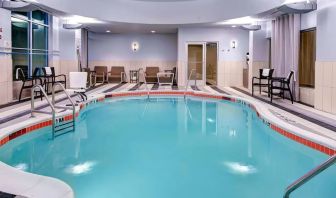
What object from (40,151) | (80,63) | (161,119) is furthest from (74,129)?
(80,63)

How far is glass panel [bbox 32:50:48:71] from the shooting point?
971 cm

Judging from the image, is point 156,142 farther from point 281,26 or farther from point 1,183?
point 281,26

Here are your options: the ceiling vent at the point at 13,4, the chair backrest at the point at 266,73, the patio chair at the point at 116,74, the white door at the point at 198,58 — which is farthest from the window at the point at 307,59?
the patio chair at the point at 116,74

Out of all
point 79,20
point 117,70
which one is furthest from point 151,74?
point 79,20

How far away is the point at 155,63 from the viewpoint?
1578 centimetres

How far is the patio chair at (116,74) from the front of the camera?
1515 centimetres

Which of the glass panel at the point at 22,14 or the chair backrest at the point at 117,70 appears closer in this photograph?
the glass panel at the point at 22,14

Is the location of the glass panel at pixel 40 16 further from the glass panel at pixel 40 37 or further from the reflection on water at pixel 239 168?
the reflection on water at pixel 239 168

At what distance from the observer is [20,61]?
940 centimetres

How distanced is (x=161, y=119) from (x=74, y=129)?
1.95m

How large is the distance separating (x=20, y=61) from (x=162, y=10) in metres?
5.07

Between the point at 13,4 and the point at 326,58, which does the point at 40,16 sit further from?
the point at 326,58

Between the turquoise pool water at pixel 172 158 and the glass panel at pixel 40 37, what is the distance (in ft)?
14.5

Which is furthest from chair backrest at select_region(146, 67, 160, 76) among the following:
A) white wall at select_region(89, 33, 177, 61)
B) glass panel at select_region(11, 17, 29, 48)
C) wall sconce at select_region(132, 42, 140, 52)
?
glass panel at select_region(11, 17, 29, 48)
